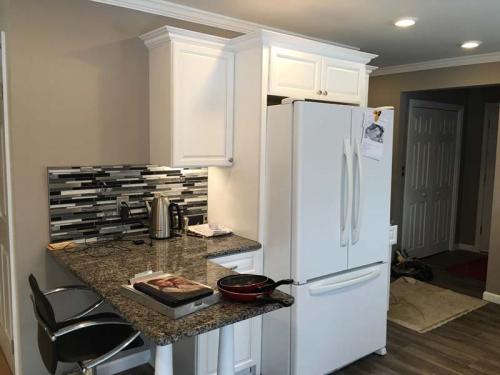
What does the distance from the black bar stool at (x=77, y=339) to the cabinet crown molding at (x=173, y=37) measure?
60.5 inches

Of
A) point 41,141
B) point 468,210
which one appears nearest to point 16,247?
point 41,141

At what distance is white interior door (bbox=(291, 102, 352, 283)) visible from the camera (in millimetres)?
2557

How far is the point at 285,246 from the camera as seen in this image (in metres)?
2.66

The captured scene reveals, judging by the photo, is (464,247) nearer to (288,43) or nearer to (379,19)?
(379,19)

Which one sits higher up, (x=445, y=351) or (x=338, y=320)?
(x=338, y=320)

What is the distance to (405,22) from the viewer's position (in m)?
3.10

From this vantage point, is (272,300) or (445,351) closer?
(272,300)

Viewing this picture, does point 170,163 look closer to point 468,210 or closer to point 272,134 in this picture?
point 272,134

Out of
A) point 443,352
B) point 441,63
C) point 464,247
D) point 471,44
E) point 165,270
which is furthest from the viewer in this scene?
point 464,247

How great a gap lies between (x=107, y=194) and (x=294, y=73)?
1430 millimetres

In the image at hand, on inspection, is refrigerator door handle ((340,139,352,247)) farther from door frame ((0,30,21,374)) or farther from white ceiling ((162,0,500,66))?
door frame ((0,30,21,374))

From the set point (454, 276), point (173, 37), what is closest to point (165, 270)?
point (173, 37)

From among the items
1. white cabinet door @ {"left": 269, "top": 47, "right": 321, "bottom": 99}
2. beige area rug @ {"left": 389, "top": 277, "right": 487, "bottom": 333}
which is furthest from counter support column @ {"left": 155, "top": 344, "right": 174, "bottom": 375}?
beige area rug @ {"left": 389, "top": 277, "right": 487, "bottom": 333}

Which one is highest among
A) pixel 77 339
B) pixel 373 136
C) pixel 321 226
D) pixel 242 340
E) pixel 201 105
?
pixel 201 105
